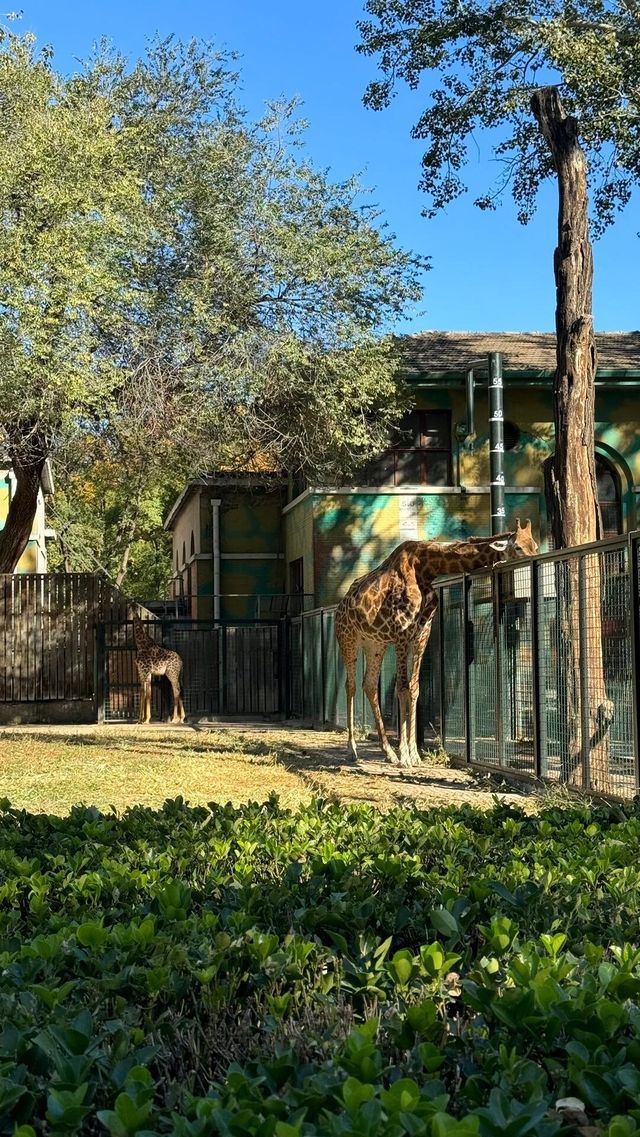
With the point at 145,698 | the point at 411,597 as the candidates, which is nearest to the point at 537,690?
the point at 411,597

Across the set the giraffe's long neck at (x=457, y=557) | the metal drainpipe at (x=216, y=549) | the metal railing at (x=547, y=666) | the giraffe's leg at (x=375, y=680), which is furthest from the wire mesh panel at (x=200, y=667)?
the giraffe's long neck at (x=457, y=557)

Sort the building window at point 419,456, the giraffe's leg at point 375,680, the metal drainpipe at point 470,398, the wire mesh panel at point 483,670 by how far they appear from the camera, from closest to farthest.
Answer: the wire mesh panel at point 483,670
the giraffe's leg at point 375,680
the metal drainpipe at point 470,398
the building window at point 419,456

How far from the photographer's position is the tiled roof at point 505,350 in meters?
26.2

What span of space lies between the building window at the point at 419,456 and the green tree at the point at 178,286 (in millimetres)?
2083

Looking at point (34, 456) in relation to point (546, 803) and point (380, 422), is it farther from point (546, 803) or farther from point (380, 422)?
point (546, 803)

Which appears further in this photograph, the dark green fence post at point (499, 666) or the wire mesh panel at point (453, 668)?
the wire mesh panel at point (453, 668)

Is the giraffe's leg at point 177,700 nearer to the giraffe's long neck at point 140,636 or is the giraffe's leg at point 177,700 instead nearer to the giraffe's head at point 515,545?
the giraffe's long neck at point 140,636

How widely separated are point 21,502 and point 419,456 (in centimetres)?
839

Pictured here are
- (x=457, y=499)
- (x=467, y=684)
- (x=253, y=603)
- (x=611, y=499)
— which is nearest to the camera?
(x=467, y=684)

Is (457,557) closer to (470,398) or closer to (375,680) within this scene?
(375,680)

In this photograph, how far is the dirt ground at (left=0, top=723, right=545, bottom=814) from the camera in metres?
10.7

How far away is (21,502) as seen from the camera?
23.1 metres

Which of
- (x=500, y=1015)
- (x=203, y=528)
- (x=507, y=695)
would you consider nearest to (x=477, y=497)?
(x=203, y=528)

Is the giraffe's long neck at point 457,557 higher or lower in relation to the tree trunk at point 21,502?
lower
